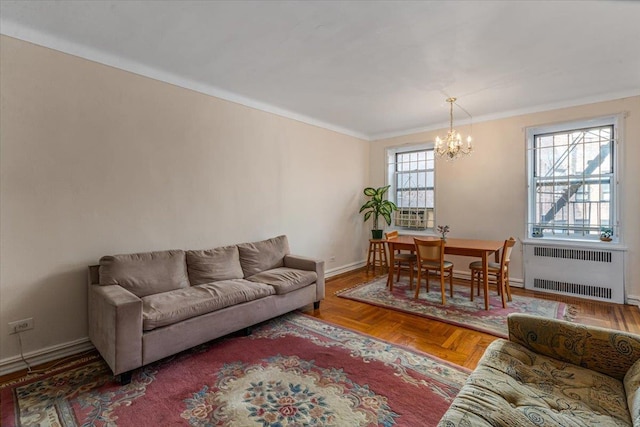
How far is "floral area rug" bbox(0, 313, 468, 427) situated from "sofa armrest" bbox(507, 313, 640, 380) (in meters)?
0.63

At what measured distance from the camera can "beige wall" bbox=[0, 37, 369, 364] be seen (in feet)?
7.58

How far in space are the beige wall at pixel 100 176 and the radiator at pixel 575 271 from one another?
3.68 metres

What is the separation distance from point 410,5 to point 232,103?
7.69 feet

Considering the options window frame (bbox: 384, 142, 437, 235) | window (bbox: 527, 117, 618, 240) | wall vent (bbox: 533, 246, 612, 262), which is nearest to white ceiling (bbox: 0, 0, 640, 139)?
window (bbox: 527, 117, 618, 240)

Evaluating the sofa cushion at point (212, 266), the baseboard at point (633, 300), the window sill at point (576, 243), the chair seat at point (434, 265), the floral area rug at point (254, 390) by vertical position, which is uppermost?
the window sill at point (576, 243)

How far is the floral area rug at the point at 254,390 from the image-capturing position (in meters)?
1.77

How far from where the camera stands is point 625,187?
370 cm

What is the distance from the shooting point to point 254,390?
6.67 feet

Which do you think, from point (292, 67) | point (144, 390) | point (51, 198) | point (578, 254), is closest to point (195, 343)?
point (144, 390)

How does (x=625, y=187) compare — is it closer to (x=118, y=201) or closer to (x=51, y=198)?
(x=118, y=201)

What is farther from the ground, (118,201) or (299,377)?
(118,201)

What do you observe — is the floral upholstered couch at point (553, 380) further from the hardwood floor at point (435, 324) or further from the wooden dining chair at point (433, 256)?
the wooden dining chair at point (433, 256)

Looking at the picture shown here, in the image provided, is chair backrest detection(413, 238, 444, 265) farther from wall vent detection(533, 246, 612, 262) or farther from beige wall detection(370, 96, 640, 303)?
wall vent detection(533, 246, 612, 262)

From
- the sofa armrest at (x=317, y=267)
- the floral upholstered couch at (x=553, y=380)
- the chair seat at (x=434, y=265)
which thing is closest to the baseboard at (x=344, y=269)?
the sofa armrest at (x=317, y=267)
